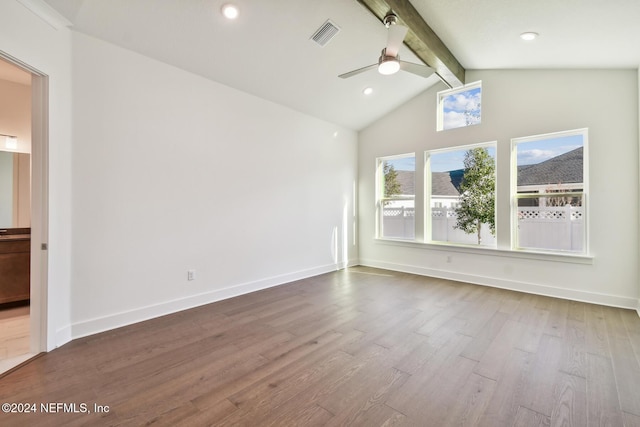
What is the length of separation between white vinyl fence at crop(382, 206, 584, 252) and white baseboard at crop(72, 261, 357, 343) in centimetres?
274

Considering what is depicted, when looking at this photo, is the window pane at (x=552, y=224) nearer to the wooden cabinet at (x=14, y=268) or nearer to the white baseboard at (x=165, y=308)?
the white baseboard at (x=165, y=308)

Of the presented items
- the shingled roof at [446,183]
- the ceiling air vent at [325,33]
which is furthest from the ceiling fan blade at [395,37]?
the shingled roof at [446,183]

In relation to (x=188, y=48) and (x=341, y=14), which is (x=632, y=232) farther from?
(x=188, y=48)

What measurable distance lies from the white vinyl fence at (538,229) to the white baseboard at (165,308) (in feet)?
9.00

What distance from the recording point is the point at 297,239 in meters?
5.10

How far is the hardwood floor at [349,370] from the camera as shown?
180 cm

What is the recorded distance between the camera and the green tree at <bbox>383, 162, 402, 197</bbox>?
596cm

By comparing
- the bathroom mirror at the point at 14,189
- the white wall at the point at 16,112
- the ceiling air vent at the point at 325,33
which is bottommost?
the bathroom mirror at the point at 14,189

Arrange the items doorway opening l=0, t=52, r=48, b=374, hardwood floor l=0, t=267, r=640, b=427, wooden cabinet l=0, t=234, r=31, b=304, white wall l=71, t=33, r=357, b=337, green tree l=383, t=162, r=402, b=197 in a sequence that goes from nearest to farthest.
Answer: hardwood floor l=0, t=267, r=640, b=427, doorway opening l=0, t=52, r=48, b=374, white wall l=71, t=33, r=357, b=337, wooden cabinet l=0, t=234, r=31, b=304, green tree l=383, t=162, r=402, b=197

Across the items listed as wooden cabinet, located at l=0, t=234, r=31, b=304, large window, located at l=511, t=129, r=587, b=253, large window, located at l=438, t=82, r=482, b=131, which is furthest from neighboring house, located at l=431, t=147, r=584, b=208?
wooden cabinet, located at l=0, t=234, r=31, b=304

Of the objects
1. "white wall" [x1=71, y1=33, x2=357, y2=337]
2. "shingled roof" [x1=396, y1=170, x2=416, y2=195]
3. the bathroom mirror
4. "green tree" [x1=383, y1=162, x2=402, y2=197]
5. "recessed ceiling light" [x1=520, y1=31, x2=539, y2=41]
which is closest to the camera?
"white wall" [x1=71, y1=33, x2=357, y2=337]

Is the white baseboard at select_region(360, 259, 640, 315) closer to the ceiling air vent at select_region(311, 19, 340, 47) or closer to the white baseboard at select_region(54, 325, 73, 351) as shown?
the ceiling air vent at select_region(311, 19, 340, 47)

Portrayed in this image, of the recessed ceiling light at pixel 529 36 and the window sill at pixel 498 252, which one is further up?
the recessed ceiling light at pixel 529 36

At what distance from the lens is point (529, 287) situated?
433cm
